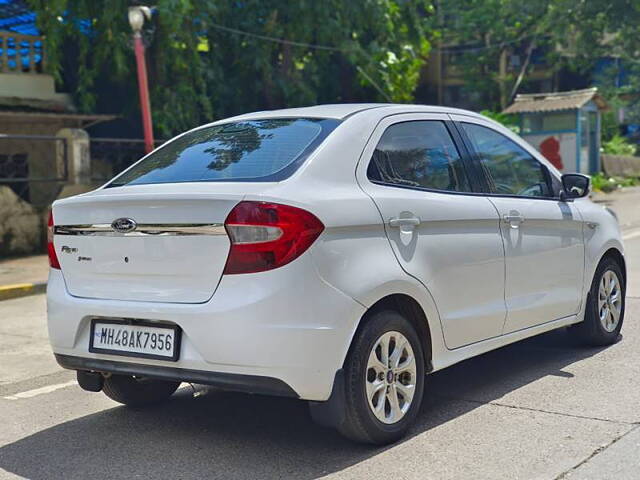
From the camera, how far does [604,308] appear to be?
6273 mm

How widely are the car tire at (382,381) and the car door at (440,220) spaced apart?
0.97ft

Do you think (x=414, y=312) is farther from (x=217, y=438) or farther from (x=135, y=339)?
(x=135, y=339)

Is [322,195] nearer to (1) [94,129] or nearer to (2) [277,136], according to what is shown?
(2) [277,136]

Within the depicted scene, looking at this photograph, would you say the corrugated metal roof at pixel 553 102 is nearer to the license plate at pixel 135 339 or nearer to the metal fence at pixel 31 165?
the metal fence at pixel 31 165

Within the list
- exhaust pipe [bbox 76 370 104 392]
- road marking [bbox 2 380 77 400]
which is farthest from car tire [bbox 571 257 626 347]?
road marking [bbox 2 380 77 400]

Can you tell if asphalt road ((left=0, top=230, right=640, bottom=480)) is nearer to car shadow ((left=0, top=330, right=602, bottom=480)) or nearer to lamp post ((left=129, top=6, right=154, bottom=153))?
car shadow ((left=0, top=330, right=602, bottom=480))

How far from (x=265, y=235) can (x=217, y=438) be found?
1217 millimetres

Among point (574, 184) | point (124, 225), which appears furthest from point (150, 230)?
point (574, 184)

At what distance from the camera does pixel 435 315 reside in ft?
14.9

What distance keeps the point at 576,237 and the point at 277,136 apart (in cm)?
233

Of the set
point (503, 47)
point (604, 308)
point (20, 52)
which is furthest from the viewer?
point (503, 47)

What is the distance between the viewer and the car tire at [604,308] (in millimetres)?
6101

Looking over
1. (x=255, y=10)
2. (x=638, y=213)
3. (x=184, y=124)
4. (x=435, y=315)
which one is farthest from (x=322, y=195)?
(x=255, y=10)

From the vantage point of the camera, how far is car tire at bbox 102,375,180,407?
4961 millimetres
